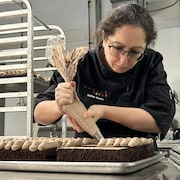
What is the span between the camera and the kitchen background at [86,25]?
119 inches

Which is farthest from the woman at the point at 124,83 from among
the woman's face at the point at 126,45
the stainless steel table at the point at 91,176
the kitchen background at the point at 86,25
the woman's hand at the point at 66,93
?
the kitchen background at the point at 86,25

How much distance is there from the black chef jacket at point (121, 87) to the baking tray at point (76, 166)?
524mm

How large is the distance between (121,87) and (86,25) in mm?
2605

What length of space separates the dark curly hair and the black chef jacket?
4.3 inches

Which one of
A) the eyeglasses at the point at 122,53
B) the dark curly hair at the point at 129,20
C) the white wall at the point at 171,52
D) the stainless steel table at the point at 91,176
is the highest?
the dark curly hair at the point at 129,20

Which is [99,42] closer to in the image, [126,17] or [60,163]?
[126,17]

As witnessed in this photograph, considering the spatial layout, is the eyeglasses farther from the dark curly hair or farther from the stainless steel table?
the stainless steel table

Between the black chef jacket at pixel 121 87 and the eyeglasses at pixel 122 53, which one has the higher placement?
the eyeglasses at pixel 122 53

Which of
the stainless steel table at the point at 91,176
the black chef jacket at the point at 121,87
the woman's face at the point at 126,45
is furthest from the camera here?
the black chef jacket at the point at 121,87

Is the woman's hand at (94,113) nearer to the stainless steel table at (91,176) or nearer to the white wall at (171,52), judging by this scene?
the stainless steel table at (91,176)

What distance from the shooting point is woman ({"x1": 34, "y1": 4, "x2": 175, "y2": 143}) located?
1018mm

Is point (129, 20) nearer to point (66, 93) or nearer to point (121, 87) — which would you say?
point (121, 87)

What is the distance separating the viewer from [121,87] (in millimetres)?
1142

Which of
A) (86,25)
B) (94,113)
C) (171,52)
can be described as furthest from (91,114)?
(86,25)
